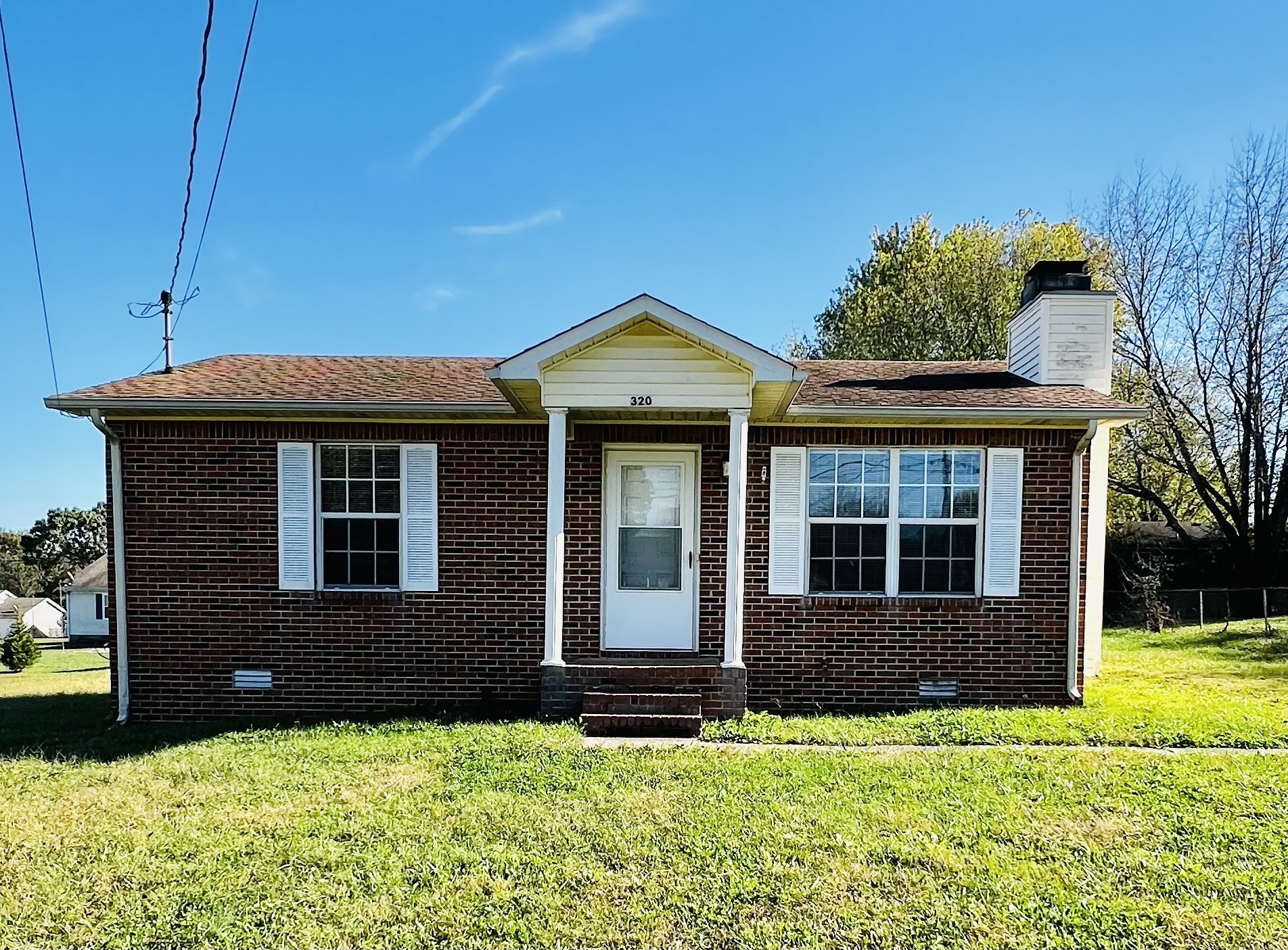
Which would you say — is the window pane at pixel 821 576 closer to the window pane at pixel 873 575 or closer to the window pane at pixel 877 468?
the window pane at pixel 873 575

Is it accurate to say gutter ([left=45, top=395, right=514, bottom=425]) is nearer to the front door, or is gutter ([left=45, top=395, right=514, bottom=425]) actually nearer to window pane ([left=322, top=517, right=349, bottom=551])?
window pane ([left=322, top=517, right=349, bottom=551])

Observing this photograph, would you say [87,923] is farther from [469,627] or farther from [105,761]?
[469,627]

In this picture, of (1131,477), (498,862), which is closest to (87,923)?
(498,862)

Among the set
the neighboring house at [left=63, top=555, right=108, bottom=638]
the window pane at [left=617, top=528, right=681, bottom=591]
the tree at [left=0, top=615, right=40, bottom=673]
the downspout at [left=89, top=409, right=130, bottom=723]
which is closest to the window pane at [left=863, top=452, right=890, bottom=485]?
the window pane at [left=617, top=528, right=681, bottom=591]

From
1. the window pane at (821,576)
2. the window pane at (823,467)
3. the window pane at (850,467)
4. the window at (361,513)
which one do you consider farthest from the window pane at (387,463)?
the window pane at (850,467)

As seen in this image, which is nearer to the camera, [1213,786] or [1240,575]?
[1213,786]

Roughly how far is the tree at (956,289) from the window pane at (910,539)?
16.2 metres

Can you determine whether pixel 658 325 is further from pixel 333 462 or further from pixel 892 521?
pixel 333 462

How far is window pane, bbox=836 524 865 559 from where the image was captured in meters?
7.37

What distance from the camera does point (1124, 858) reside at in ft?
12.9

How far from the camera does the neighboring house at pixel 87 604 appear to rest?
33312 mm

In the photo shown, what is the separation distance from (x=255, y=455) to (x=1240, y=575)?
23470 mm

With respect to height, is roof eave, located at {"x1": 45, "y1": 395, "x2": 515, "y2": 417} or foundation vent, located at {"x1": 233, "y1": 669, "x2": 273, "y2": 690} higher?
roof eave, located at {"x1": 45, "y1": 395, "x2": 515, "y2": 417}

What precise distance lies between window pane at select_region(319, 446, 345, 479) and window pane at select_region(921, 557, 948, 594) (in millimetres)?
5767
